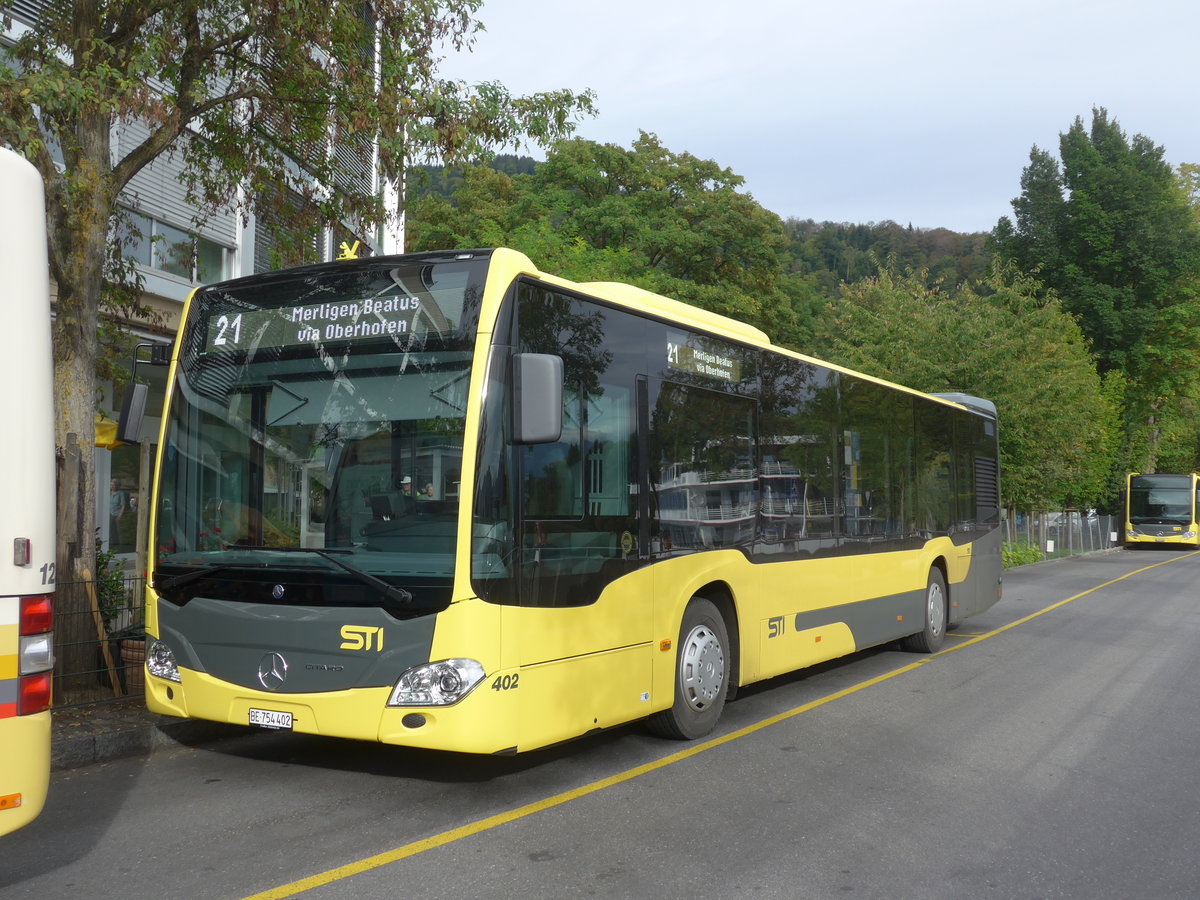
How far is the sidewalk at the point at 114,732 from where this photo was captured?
6984mm

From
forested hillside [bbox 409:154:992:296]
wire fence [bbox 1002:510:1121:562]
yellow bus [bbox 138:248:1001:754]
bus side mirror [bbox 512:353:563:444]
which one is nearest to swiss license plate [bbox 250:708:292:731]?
yellow bus [bbox 138:248:1001:754]

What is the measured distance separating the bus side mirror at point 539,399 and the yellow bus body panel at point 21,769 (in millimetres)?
2614

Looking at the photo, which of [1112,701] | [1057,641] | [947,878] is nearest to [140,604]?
[947,878]

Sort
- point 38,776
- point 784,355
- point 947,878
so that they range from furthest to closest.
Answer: point 784,355 → point 947,878 → point 38,776

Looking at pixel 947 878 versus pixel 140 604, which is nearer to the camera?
pixel 947 878

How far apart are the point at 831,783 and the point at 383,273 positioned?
4008 mm

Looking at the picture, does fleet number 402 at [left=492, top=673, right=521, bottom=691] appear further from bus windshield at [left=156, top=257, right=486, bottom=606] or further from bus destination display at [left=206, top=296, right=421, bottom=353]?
bus destination display at [left=206, top=296, right=421, bottom=353]

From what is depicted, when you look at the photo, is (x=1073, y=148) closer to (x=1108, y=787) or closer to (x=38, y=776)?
(x=1108, y=787)

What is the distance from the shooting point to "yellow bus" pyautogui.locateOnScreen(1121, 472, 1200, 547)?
44.4m

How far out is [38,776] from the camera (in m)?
4.18

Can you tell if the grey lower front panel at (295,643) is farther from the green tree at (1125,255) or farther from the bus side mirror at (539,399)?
the green tree at (1125,255)

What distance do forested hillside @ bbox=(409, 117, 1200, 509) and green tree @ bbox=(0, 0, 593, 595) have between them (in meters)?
0.82

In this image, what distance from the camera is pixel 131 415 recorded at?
6457mm

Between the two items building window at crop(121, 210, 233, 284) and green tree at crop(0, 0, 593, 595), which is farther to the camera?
building window at crop(121, 210, 233, 284)
